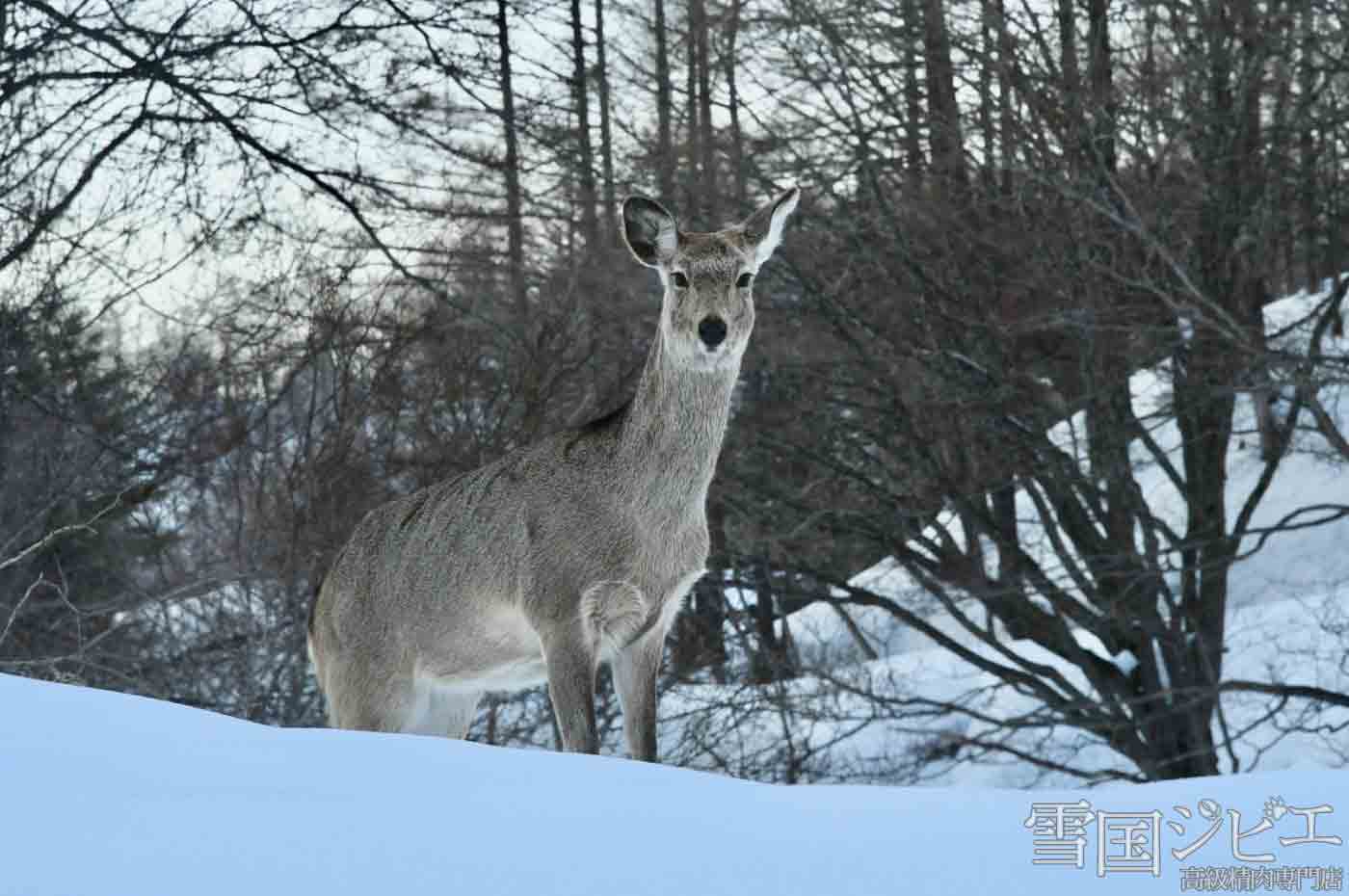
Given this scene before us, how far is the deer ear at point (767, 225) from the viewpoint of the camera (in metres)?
6.93

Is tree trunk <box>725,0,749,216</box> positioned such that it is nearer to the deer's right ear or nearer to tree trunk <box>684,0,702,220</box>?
tree trunk <box>684,0,702,220</box>

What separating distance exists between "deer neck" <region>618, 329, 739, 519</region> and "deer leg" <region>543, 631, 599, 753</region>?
587 millimetres

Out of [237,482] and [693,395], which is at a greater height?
[237,482]

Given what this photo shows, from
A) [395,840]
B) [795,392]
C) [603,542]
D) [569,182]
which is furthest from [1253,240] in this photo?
[395,840]

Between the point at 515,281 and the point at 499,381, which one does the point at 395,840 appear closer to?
the point at 499,381

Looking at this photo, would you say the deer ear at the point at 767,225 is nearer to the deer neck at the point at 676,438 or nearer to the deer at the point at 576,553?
the deer at the point at 576,553

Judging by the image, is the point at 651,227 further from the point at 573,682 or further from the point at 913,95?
the point at 913,95

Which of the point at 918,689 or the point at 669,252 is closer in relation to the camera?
the point at 669,252

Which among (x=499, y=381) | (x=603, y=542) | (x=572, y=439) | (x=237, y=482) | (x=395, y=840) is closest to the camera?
(x=395, y=840)

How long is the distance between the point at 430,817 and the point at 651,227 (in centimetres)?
431

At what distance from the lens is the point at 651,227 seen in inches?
278

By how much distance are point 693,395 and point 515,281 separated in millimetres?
8666

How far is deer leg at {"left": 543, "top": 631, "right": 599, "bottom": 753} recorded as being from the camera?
6332mm

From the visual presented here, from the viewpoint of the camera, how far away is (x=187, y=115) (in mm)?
11516
